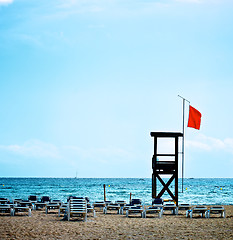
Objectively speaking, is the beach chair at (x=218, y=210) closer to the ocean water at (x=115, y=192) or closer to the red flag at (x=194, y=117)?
the red flag at (x=194, y=117)

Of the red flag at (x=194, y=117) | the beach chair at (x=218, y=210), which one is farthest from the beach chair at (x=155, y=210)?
A: the red flag at (x=194, y=117)

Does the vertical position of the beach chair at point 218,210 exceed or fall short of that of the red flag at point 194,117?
it falls short

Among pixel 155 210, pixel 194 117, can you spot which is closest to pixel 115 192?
pixel 194 117

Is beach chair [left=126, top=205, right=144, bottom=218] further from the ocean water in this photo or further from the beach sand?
the ocean water

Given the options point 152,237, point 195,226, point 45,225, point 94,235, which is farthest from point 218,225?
point 45,225

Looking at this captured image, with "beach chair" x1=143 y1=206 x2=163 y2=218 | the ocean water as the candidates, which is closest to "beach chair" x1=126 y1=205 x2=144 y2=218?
"beach chair" x1=143 y1=206 x2=163 y2=218

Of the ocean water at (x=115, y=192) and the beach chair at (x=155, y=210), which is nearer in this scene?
the beach chair at (x=155, y=210)

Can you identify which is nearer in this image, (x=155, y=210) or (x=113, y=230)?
(x=113, y=230)

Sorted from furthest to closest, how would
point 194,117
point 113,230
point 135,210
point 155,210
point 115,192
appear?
point 115,192, point 194,117, point 155,210, point 135,210, point 113,230

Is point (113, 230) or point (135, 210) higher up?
point (135, 210)

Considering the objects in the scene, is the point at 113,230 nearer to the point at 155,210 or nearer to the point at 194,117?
the point at 155,210

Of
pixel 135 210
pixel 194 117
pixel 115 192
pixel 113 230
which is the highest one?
pixel 194 117

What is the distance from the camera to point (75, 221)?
1560 cm

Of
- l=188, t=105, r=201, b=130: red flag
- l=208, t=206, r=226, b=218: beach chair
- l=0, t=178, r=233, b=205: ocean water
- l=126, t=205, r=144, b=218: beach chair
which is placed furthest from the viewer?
l=0, t=178, r=233, b=205: ocean water
